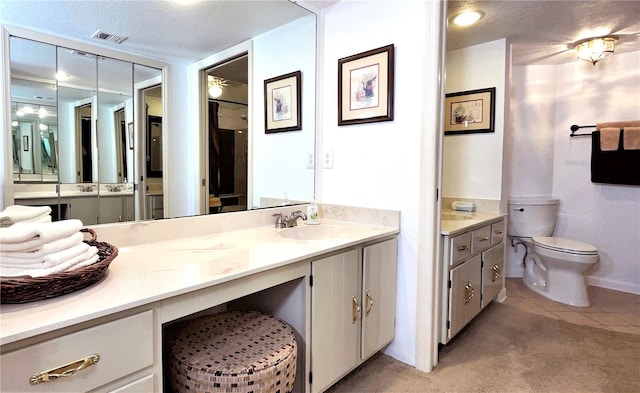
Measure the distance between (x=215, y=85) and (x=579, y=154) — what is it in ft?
11.1

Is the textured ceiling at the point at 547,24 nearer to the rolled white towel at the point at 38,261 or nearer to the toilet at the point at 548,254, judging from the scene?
the toilet at the point at 548,254

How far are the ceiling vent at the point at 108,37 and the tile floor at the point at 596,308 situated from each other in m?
3.10

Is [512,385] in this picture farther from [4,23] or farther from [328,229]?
[4,23]

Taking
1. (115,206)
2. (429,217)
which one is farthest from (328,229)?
(115,206)

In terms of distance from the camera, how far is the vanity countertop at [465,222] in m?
2.00

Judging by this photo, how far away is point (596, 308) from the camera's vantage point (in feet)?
8.99

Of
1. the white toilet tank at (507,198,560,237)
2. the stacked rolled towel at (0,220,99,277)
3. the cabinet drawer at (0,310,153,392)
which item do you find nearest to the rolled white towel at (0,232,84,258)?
the stacked rolled towel at (0,220,99,277)

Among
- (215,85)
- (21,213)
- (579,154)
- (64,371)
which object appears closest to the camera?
(64,371)

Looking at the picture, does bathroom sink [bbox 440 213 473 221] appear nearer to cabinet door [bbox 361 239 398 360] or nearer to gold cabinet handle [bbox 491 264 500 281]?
gold cabinet handle [bbox 491 264 500 281]

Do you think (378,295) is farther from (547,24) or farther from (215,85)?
(547,24)

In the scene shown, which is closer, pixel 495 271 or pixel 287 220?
pixel 287 220

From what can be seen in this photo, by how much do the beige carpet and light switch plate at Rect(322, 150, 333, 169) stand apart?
116 cm

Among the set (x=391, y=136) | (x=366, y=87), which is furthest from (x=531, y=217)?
(x=366, y=87)

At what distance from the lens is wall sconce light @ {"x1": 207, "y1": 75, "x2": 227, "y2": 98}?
175cm
